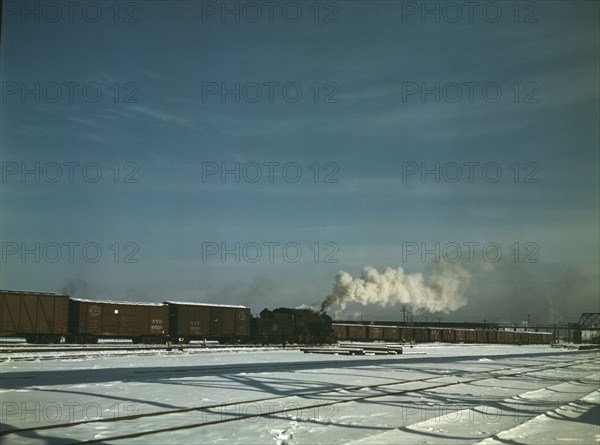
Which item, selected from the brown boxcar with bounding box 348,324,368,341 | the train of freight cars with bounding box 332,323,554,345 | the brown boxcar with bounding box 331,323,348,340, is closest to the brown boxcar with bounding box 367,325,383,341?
the train of freight cars with bounding box 332,323,554,345

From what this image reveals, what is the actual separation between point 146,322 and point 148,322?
0.70ft

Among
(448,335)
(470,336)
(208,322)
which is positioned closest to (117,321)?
(208,322)

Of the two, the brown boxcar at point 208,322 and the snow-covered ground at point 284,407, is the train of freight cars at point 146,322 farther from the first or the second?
the snow-covered ground at point 284,407

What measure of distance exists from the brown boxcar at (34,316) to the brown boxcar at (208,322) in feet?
28.3

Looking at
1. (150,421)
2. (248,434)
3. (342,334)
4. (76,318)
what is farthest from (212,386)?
(342,334)

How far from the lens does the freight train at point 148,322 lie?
36562 mm

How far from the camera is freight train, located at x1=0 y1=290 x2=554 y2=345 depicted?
36562 mm

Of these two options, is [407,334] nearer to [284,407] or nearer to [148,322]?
[148,322]

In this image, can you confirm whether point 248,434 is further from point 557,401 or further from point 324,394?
point 557,401

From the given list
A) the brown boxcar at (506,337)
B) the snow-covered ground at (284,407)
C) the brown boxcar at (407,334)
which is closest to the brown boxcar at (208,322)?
the snow-covered ground at (284,407)

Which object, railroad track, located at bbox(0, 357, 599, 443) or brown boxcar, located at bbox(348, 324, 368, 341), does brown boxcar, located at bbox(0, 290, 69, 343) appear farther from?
brown boxcar, located at bbox(348, 324, 368, 341)

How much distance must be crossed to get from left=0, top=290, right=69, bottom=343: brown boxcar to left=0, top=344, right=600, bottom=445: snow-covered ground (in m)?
15.1

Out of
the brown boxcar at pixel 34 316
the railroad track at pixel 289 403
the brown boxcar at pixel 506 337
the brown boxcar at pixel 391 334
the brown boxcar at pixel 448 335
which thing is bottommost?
the brown boxcar at pixel 506 337

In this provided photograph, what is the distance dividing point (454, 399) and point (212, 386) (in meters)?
6.78
